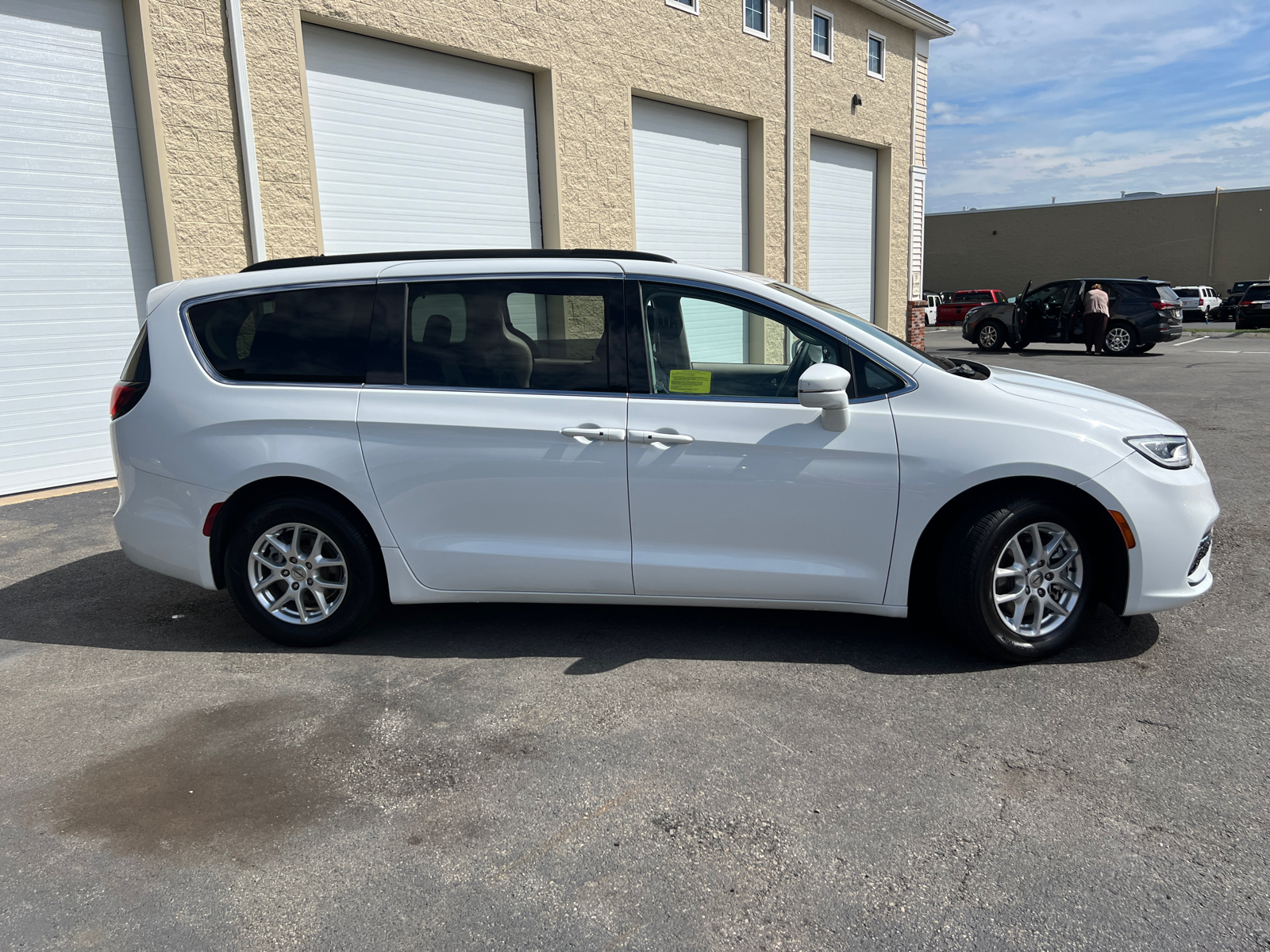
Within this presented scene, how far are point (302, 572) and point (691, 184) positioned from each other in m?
11.4

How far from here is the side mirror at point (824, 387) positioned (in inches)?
148

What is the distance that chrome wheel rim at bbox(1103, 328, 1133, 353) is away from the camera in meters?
21.0

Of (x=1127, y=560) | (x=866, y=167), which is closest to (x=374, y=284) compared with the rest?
(x=1127, y=560)

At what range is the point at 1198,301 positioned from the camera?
38.4 metres

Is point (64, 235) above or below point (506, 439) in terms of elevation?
above

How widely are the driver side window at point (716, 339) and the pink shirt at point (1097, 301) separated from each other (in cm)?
→ 1919

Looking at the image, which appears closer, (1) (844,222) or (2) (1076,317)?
(1) (844,222)

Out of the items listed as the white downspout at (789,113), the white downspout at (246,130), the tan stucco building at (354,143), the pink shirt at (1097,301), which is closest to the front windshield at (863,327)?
the white downspout at (246,130)

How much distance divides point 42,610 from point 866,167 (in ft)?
57.0

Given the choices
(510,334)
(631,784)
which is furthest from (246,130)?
(631,784)

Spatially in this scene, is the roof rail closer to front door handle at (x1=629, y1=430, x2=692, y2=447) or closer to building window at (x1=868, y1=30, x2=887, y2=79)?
front door handle at (x1=629, y1=430, x2=692, y2=447)

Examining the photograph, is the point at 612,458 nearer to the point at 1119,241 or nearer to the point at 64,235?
the point at 64,235

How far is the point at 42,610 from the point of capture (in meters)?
5.05

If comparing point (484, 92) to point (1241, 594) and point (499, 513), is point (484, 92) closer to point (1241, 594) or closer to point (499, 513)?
point (499, 513)
